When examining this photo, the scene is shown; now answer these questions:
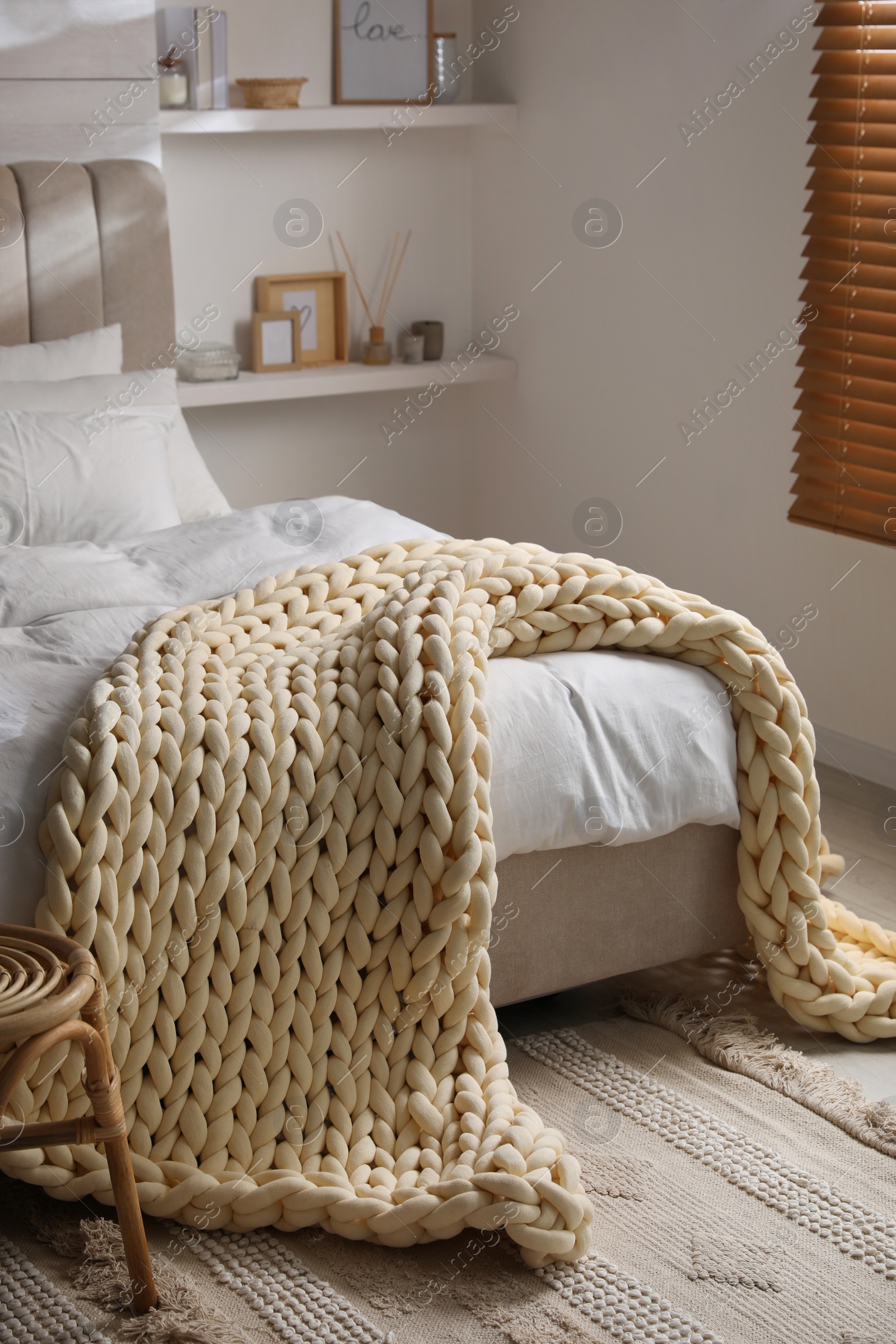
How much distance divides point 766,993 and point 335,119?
104 inches

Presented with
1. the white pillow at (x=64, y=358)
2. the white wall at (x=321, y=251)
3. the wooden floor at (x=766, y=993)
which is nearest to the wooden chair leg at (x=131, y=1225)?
the wooden floor at (x=766, y=993)

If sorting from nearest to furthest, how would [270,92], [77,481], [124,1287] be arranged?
1. [124,1287]
2. [77,481]
3. [270,92]

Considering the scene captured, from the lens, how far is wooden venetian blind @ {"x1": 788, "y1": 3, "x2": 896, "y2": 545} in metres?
2.92

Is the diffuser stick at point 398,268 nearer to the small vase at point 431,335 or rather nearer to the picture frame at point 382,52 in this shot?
the small vase at point 431,335

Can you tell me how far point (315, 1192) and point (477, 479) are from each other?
311cm

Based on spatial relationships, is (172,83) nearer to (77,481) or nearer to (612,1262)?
(77,481)

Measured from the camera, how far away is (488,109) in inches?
158

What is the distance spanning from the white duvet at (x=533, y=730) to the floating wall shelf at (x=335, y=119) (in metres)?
1.75

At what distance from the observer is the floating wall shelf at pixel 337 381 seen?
12.4 ft

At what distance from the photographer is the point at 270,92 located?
3.73 metres

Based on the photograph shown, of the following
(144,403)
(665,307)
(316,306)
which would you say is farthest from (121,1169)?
(316,306)

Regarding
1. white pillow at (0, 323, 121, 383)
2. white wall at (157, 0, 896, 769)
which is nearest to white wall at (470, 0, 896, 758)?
white wall at (157, 0, 896, 769)

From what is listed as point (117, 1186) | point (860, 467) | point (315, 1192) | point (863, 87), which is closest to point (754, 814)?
point (315, 1192)

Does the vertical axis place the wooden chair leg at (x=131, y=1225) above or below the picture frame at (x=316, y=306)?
below
